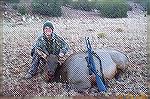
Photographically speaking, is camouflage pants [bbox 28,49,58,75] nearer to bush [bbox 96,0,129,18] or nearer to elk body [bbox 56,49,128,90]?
elk body [bbox 56,49,128,90]

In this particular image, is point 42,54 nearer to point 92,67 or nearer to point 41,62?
point 41,62

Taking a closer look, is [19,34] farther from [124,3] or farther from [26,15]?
[124,3]

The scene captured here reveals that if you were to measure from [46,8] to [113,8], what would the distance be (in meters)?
0.84

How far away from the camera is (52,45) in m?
7.51

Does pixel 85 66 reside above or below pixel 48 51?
below

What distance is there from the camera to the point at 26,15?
7.46m

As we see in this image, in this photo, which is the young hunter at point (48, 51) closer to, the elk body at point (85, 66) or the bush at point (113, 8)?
the elk body at point (85, 66)

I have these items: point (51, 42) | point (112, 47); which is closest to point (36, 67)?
point (51, 42)

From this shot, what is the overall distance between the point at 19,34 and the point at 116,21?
1231 millimetres

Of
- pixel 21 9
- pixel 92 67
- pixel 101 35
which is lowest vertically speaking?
pixel 92 67

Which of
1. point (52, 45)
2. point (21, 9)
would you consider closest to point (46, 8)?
point (21, 9)

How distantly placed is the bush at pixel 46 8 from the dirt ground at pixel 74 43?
0.07m

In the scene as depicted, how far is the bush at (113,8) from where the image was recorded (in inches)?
292

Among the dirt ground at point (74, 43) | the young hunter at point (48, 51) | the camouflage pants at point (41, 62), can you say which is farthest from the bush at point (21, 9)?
the camouflage pants at point (41, 62)
